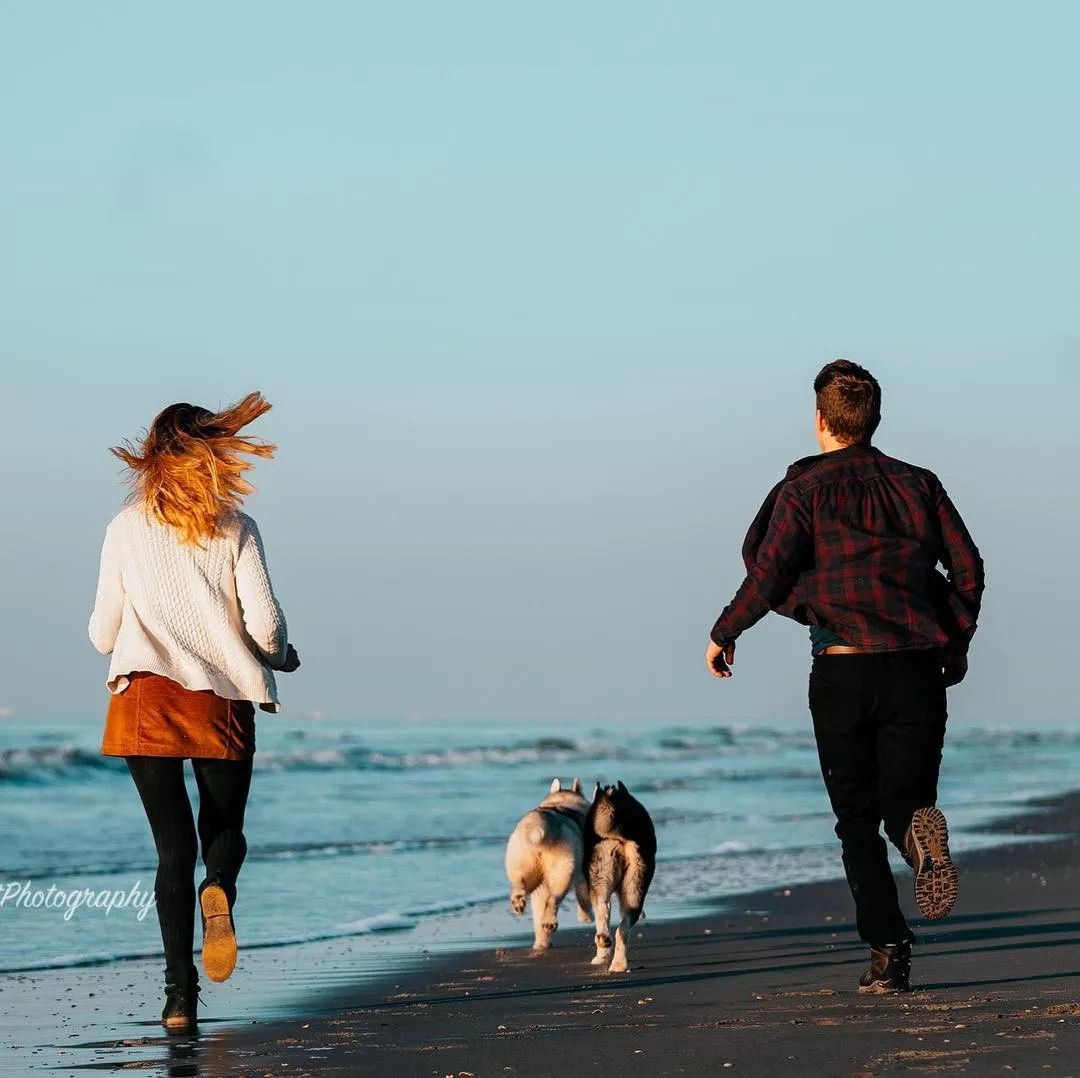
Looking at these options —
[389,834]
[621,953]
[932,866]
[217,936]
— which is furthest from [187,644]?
[389,834]

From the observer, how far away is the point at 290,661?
207 inches

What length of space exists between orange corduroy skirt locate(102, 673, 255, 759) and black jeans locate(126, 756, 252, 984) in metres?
0.04

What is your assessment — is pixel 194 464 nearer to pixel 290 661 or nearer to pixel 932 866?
pixel 290 661

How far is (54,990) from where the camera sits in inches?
250

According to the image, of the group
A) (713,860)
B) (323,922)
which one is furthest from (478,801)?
(323,922)

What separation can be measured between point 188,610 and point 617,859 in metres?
2.45

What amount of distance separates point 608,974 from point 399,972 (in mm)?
871

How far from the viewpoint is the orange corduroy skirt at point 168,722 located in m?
5.04

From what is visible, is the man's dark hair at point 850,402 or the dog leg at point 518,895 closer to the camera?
the man's dark hair at point 850,402

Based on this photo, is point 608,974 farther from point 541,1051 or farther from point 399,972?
point 541,1051

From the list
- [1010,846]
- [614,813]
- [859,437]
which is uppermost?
[859,437]

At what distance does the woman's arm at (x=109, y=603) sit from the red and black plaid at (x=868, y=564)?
178cm

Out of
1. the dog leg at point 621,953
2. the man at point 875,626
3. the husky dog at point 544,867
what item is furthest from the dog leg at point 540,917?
the man at point 875,626

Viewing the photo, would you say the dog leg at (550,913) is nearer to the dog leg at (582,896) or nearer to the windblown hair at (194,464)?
the dog leg at (582,896)
